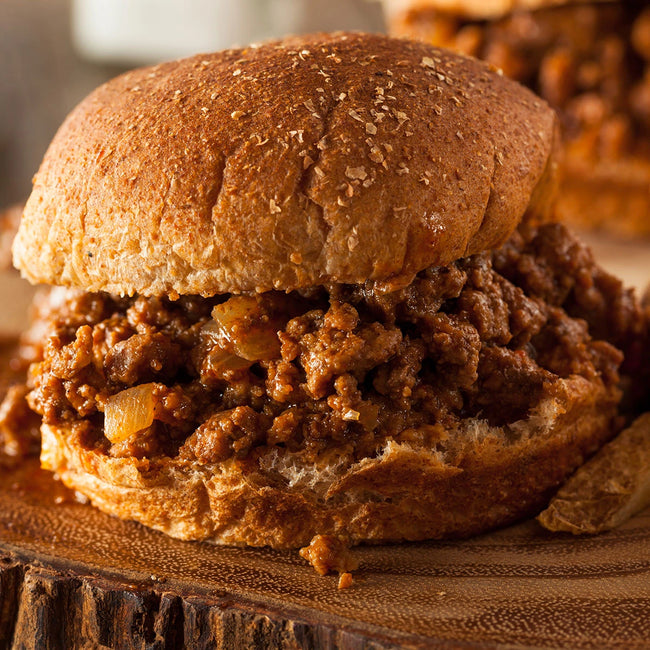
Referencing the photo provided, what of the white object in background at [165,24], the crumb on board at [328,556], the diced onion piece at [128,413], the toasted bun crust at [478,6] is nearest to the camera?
the crumb on board at [328,556]

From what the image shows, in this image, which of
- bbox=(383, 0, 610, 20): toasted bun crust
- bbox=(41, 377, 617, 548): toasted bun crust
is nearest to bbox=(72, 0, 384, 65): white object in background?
bbox=(383, 0, 610, 20): toasted bun crust

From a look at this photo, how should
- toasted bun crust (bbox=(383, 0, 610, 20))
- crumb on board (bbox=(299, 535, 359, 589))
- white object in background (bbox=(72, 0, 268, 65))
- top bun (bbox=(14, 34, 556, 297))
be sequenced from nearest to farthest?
1. top bun (bbox=(14, 34, 556, 297))
2. crumb on board (bbox=(299, 535, 359, 589))
3. toasted bun crust (bbox=(383, 0, 610, 20))
4. white object in background (bbox=(72, 0, 268, 65))

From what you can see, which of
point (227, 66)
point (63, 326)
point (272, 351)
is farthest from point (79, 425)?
point (227, 66)

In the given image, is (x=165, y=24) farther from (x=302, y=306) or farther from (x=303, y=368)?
(x=303, y=368)

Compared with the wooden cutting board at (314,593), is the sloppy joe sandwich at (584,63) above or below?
above

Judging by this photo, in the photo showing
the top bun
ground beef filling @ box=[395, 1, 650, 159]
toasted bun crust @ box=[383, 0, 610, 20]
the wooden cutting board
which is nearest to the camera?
the wooden cutting board

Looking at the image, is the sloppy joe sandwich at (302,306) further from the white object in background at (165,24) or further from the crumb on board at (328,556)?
the white object in background at (165,24)

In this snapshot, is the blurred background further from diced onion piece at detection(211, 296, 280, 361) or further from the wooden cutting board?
the wooden cutting board

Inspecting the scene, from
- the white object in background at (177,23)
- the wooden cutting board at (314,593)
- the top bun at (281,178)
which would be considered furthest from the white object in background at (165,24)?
the wooden cutting board at (314,593)
